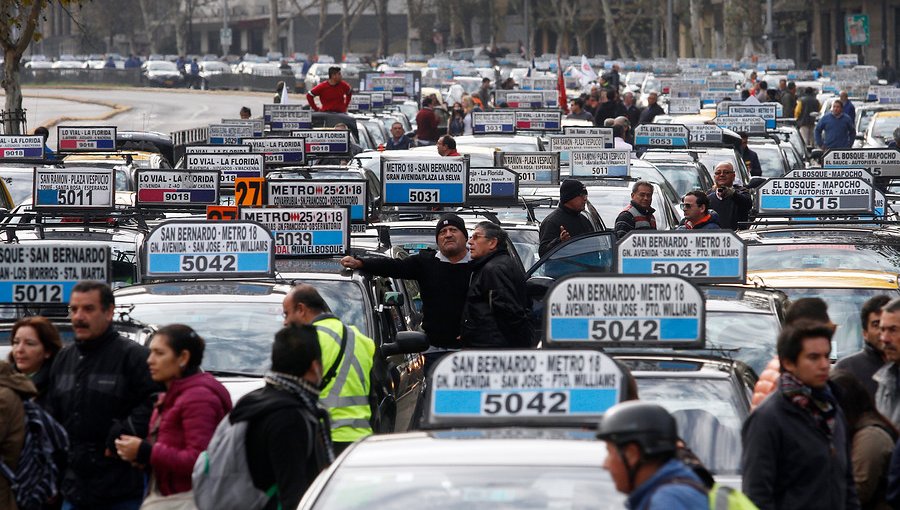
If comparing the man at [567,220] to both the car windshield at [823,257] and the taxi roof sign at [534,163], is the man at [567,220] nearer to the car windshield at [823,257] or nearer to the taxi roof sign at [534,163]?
the car windshield at [823,257]

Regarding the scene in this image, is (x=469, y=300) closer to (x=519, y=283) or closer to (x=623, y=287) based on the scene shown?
(x=519, y=283)

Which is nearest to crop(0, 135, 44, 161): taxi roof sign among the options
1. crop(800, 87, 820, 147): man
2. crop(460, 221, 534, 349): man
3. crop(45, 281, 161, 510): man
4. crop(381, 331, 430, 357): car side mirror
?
crop(460, 221, 534, 349): man

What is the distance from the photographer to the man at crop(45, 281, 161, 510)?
7.34 meters

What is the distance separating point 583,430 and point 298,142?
1724 centimetres

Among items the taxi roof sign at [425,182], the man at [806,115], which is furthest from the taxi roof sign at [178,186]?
the man at [806,115]

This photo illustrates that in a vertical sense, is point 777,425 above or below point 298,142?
below

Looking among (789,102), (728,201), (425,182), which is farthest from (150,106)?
(425,182)

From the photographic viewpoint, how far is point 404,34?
143 m

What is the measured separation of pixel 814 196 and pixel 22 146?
38.5ft

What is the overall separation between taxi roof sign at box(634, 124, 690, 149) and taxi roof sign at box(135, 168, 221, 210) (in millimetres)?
11413

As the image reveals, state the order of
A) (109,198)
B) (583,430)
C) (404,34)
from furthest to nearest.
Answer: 1. (404,34)
2. (109,198)
3. (583,430)

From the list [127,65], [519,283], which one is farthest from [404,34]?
[519,283]

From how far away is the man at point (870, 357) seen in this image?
7613mm

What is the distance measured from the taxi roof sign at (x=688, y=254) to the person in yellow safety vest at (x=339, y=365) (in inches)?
115
